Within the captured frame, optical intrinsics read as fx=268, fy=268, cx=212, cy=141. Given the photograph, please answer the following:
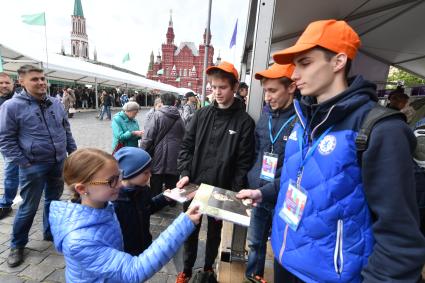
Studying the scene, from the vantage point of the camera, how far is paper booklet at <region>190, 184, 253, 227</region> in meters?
1.38

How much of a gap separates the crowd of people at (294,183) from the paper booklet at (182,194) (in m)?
0.14

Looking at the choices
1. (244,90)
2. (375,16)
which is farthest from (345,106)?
(375,16)

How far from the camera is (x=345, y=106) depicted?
3.56 feet

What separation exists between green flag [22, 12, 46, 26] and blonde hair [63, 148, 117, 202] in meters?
10.3

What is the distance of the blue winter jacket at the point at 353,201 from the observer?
0.94m

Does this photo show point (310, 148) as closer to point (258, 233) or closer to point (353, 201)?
point (353, 201)

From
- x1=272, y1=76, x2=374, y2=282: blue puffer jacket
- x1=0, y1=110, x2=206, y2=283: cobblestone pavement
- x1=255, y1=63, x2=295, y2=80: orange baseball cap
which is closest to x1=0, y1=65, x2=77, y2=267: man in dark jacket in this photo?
x1=0, y1=110, x2=206, y2=283: cobblestone pavement

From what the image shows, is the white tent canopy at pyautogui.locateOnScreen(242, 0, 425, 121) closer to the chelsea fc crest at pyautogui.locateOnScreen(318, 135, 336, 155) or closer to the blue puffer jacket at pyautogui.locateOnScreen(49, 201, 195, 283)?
the chelsea fc crest at pyautogui.locateOnScreen(318, 135, 336, 155)

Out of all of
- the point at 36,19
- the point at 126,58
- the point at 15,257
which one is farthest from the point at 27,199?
the point at 126,58

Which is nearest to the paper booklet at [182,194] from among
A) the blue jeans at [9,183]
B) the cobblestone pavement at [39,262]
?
the cobblestone pavement at [39,262]

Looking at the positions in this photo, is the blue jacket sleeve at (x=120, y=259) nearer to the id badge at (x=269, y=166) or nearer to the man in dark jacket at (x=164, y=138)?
the id badge at (x=269, y=166)

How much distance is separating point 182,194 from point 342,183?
3.82 feet

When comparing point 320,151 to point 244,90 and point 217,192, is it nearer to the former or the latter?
point 217,192

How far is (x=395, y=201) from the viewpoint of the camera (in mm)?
939
